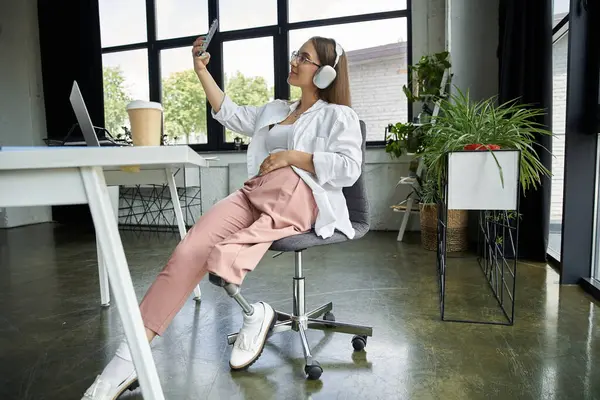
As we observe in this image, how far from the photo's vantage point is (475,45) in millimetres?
3436

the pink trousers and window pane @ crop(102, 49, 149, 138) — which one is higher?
window pane @ crop(102, 49, 149, 138)

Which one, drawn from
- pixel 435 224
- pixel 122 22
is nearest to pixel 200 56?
pixel 435 224

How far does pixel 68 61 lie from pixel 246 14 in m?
2.36

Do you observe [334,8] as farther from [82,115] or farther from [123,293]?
[123,293]

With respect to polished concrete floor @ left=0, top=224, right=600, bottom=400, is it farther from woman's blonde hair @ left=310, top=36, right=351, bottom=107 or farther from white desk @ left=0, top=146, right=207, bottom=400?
woman's blonde hair @ left=310, top=36, right=351, bottom=107

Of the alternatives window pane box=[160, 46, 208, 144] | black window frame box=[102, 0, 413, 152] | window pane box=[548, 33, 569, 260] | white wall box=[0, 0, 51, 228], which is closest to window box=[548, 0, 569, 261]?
window pane box=[548, 33, 569, 260]

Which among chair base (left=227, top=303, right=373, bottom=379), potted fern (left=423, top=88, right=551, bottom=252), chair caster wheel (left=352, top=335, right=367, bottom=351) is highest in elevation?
potted fern (left=423, top=88, right=551, bottom=252)

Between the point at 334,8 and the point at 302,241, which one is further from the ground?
the point at 334,8

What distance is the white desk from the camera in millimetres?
641

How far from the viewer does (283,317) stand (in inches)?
64.6

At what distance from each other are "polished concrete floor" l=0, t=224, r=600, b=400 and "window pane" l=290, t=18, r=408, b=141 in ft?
6.68

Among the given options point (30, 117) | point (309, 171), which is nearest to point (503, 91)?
point (309, 171)

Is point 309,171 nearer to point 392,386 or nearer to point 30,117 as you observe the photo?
point 392,386

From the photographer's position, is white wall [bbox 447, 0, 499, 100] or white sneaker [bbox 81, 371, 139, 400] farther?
white wall [bbox 447, 0, 499, 100]
